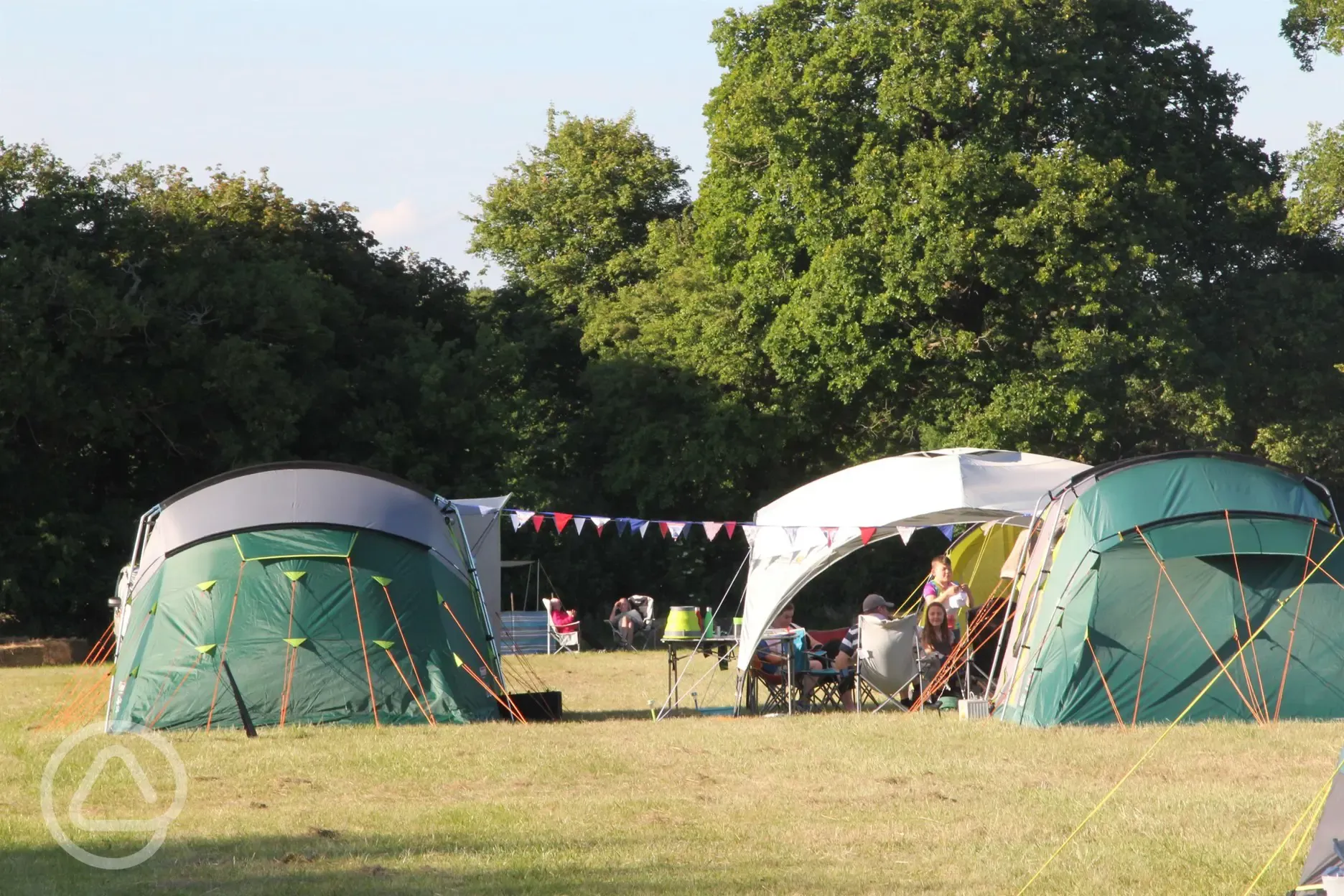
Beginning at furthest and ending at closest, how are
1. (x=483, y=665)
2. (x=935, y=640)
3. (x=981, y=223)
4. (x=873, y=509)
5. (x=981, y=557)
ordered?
(x=981, y=223) < (x=981, y=557) < (x=873, y=509) < (x=935, y=640) < (x=483, y=665)

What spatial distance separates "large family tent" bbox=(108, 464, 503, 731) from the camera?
12.0 metres

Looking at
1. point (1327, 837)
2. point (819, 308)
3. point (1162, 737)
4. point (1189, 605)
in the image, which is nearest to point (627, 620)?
point (819, 308)

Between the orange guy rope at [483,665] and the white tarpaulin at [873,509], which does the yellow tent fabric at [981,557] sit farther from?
the orange guy rope at [483,665]

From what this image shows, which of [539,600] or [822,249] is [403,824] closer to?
[822,249]

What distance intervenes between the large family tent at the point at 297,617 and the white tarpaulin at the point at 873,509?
2.81 meters

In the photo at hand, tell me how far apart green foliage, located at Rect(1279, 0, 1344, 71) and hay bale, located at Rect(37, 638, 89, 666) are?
19.6 meters

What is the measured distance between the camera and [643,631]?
2656cm

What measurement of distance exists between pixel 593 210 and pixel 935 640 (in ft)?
69.2

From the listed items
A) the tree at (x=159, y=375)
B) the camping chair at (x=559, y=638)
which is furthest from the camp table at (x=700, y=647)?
the tree at (x=159, y=375)

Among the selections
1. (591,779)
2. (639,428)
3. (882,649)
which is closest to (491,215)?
(639,428)

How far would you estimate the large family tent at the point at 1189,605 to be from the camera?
1161 cm

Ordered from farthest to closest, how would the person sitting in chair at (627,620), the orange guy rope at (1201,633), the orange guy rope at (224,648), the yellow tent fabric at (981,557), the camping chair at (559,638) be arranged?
the person sitting in chair at (627,620) → the camping chair at (559,638) → the yellow tent fabric at (981,557) → the orange guy rope at (224,648) → the orange guy rope at (1201,633)

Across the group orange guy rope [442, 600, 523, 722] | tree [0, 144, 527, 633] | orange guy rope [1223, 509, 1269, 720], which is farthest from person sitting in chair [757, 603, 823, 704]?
tree [0, 144, 527, 633]

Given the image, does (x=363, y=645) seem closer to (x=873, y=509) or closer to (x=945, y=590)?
(x=873, y=509)
